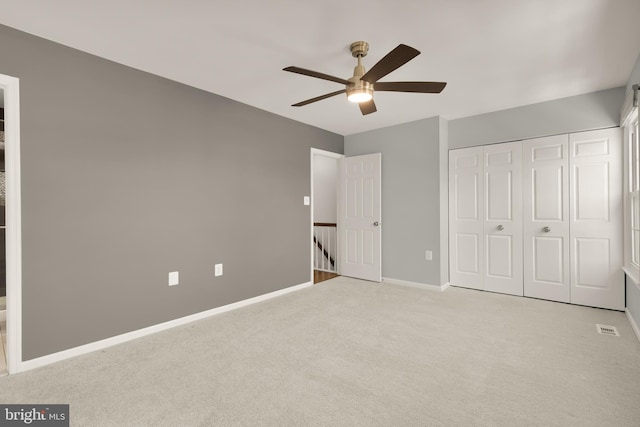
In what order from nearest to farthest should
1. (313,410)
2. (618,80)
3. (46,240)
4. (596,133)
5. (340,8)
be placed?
(313,410)
(340,8)
(46,240)
(618,80)
(596,133)

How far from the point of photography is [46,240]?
7.50ft

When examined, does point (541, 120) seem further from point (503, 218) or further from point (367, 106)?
point (367, 106)

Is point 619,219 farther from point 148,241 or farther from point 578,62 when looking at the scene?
point 148,241

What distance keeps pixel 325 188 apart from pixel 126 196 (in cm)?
466

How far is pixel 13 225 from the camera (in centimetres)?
213

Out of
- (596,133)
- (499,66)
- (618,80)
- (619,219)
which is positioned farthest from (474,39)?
(619,219)

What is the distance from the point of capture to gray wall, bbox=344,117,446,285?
4.31 meters

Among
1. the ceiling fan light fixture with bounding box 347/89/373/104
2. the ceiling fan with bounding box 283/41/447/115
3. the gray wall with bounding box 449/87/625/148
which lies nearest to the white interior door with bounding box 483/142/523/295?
the gray wall with bounding box 449/87/625/148

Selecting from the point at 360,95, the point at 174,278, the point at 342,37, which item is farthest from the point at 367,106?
the point at 174,278

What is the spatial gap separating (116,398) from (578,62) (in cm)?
444

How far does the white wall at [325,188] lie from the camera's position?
6.86 meters

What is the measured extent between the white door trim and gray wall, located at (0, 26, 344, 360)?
47 millimetres

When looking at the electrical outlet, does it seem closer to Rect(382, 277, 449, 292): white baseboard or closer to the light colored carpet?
the light colored carpet

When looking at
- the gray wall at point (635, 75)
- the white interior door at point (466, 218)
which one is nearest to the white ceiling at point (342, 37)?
the gray wall at point (635, 75)
